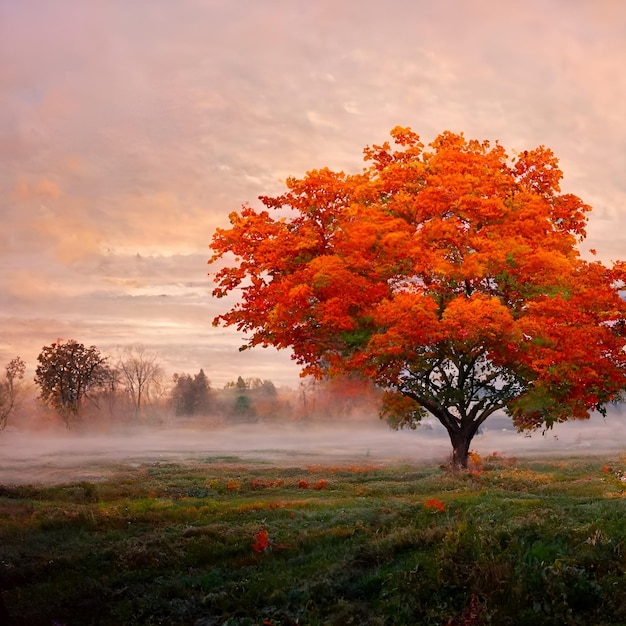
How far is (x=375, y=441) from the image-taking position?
66.2 meters

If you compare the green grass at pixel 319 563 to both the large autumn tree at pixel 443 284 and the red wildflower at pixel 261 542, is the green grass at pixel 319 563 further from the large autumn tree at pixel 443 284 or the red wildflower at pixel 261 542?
the large autumn tree at pixel 443 284

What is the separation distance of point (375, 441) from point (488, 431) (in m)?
15.2

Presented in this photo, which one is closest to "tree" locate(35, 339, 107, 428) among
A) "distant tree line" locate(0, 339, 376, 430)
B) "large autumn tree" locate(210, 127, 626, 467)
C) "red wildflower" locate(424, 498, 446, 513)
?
"distant tree line" locate(0, 339, 376, 430)

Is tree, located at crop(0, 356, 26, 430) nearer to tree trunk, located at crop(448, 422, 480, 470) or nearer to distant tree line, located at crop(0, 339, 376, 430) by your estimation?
distant tree line, located at crop(0, 339, 376, 430)

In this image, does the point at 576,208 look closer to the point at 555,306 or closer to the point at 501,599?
the point at 555,306

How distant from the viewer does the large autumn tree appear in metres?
32.7

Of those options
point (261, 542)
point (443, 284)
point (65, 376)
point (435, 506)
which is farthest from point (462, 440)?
point (65, 376)

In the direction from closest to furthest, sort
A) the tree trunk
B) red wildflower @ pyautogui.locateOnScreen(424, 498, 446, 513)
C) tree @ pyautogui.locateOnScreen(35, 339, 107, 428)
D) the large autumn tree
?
red wildflower @ pyautogui.locateOnScreen(424, 498, 446, 513) < the large autumn tree < the tree trunk < tree @ pyautogui.locateOnScreen(35, 339, 107, 428)

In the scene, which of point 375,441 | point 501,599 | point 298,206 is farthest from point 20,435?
point 501,599

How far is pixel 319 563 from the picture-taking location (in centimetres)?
1620

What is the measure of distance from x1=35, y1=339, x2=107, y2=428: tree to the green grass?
44591 millimetres

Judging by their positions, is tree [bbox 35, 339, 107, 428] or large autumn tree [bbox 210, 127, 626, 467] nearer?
large autumn tree [bbox 210, 127, 626, 467]

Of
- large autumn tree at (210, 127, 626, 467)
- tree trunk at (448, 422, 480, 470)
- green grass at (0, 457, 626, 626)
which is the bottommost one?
green grass at (0, 457, 626, 626)

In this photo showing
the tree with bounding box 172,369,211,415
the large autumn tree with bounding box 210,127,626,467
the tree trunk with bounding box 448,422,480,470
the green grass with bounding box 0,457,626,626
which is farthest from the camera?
the tree with bounding box 172,369,211,415
